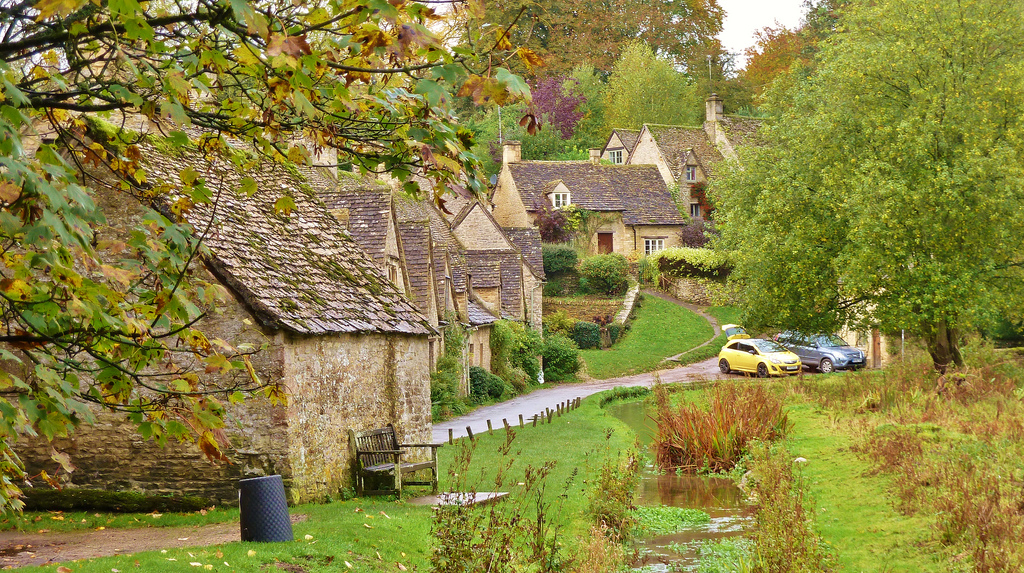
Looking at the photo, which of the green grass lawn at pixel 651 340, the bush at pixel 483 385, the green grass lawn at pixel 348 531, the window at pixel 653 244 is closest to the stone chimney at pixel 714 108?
the window at pixel 653 244

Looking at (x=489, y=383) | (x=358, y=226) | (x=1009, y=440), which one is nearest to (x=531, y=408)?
(x=489, y=383)

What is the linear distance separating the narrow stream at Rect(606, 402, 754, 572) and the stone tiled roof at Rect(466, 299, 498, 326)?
1536cm

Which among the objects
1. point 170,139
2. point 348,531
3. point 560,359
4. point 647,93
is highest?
point 647,93

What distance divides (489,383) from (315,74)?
32.6m

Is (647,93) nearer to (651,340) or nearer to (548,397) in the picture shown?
(651,340)

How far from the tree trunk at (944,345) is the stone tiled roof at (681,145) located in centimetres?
3967

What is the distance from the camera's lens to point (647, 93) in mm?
79375

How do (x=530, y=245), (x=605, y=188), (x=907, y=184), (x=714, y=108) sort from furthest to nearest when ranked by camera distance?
1. (x=714, y=108)
2. (x=605, y=188)
3. (x=530, y=245)
4. (x=907, y=184)

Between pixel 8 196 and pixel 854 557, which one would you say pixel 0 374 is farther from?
pixel 854 557

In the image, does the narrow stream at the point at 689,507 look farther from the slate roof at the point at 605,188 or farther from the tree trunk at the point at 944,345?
the slate roof at the point at 605,188

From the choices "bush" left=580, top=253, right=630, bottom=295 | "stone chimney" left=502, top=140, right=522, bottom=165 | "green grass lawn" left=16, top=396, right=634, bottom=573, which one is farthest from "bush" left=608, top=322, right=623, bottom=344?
"green grass lawn" left=16, top=396, right=634, bottom=573

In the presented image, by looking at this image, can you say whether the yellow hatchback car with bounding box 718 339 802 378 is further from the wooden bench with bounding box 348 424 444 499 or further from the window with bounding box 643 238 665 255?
the wooden bench with bounding box 348 424 444 499

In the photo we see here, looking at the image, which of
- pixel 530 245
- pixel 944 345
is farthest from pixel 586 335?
pixel 944 345

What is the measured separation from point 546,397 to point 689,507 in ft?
65.3
